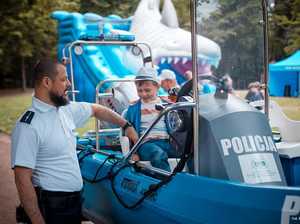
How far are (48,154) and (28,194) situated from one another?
276 mm

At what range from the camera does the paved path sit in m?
5.26

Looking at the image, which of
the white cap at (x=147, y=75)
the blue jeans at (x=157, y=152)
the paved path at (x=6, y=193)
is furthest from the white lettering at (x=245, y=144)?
the paved path at (x=6, y=193)

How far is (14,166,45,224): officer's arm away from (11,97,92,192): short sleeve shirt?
0.04 m

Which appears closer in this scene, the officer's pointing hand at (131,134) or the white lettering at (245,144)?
the white lettering at (245,144)

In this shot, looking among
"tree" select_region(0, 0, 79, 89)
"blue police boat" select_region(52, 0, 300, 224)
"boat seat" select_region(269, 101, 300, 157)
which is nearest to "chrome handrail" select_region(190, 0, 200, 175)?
"blue police boat" select_region(52, 0, 300, 224)

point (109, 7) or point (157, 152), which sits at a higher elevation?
point (109, 7)

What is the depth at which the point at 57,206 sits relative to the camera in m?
3.06

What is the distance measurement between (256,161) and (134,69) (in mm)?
9061

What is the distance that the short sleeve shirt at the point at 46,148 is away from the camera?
9.45ft

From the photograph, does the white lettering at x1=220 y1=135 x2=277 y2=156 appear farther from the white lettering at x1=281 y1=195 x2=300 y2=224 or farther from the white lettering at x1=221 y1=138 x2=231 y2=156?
the white lettering at x1=281 y1=195 x2=300 y2=224

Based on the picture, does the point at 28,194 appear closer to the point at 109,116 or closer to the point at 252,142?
the point at 109,116

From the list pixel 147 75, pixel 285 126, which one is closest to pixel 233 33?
pixel 147 75

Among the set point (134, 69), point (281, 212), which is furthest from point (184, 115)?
point (134, 69)

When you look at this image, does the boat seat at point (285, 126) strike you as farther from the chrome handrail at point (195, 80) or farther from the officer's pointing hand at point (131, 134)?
the chrome handrail at point (195, 80)
